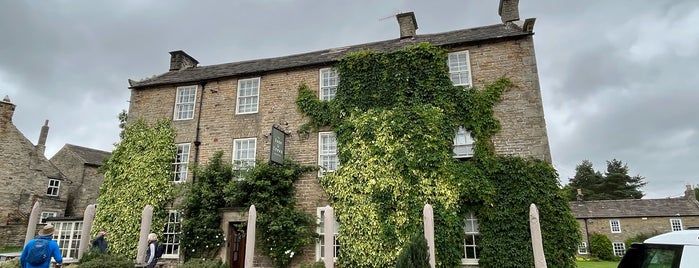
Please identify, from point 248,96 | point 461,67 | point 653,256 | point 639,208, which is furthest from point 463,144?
point 639,208

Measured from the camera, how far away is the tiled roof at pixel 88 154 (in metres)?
30.5

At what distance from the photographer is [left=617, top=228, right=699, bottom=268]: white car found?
4.58 m

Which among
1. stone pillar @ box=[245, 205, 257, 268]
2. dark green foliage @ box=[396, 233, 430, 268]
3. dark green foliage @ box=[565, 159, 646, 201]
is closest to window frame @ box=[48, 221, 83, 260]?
stone pillar @ box=[245, 205, 257, 268]

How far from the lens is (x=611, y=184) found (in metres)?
57.4

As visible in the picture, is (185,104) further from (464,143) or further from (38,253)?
(464,143)

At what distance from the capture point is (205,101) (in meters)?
16.5

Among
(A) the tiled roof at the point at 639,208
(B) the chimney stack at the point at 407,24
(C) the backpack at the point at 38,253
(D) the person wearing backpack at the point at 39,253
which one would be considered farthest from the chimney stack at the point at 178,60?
(A) the tiled roof at the point at 639,208

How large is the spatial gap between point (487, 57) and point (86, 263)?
44.0 ft

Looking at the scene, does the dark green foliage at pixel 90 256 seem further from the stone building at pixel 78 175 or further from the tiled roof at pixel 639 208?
the tiled roof at pixel 639 208

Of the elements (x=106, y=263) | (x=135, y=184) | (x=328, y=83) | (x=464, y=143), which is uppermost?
(x=328, y=83)

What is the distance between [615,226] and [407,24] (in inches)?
1194

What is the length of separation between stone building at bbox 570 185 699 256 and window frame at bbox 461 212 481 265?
2754 centimetres

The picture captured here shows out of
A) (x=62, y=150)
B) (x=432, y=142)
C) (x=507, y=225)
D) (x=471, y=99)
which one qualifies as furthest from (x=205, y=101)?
(x=62, y=150)

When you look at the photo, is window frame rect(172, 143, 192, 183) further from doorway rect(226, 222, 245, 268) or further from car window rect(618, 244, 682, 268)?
car window rect(618, 244, 682, 268)
